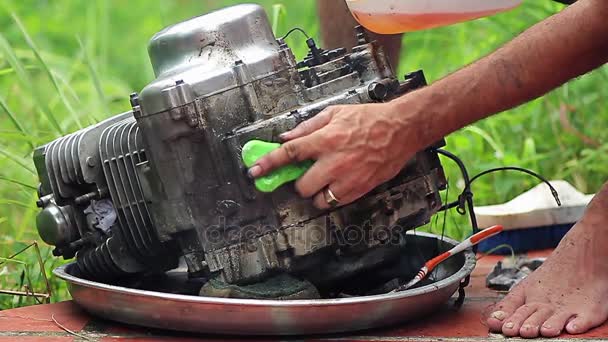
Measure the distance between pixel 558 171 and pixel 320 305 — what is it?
1.77 metres

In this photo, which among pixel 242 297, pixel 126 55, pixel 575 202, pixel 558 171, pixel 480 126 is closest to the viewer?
pixel 242 297

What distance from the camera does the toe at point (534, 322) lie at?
6.16 feet

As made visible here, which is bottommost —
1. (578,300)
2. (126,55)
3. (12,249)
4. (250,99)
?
(578,300)

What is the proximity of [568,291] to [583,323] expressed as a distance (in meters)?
0.10

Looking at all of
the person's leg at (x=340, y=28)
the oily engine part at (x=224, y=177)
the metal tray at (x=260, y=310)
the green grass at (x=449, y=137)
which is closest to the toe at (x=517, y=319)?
the metal tray at (x=260, y=310)

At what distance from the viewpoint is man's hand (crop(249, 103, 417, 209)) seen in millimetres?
1826

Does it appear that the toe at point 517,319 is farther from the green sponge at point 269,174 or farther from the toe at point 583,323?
the green sponge at point 269,174

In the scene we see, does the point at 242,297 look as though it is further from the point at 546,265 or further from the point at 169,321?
the point at 546,265

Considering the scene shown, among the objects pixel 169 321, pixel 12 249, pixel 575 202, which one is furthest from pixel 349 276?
pixel 12 249

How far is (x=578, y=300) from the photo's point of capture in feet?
6.44

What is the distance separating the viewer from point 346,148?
1.84m

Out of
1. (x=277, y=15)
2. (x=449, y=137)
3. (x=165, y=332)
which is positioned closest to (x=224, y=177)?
(x=165, y=332)

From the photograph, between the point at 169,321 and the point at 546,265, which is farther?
the point at 546,265

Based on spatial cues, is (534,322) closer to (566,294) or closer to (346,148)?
(566,294)
